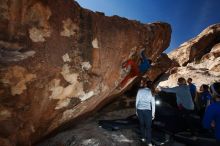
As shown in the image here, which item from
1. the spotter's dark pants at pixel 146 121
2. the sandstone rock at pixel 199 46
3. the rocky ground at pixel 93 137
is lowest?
the rocky ground at pixel 93 137

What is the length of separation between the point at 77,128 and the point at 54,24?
3332 millimetres

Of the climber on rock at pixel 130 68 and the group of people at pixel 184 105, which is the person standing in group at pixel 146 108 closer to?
the group of people at pixel 184 105

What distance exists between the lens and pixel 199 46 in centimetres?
2439

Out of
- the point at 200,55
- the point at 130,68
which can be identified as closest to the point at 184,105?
the point at 130,68

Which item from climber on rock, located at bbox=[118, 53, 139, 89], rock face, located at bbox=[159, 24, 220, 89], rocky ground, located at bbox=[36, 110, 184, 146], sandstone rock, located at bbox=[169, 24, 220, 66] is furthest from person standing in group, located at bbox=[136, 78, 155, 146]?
sandstone rock, located at bbox=[169, 24, 220, 66]

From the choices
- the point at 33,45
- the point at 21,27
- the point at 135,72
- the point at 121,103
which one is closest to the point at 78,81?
the point at 33,45

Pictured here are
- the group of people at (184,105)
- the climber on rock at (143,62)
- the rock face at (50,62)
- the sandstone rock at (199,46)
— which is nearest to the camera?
the group of people at (184,105)

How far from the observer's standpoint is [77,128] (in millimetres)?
7926

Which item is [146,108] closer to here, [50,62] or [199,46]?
[50,62]

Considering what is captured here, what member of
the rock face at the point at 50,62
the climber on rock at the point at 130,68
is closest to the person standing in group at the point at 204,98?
the climber on rock at the point at 130,68

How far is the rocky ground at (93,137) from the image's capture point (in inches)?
278

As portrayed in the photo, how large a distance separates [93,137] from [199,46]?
1977cm

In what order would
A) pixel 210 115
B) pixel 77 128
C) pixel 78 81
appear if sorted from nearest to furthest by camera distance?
pixel 210 115
pixel 78 81
pixel 77 128

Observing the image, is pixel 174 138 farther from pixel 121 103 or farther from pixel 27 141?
pixel 27 141
